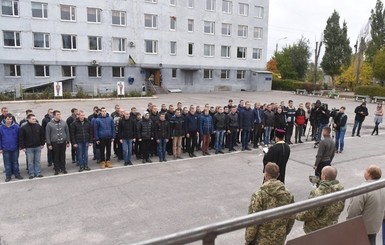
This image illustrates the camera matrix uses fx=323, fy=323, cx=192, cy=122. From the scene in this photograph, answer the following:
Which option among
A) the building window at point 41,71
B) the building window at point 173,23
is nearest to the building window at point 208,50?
the building window at point 173,23

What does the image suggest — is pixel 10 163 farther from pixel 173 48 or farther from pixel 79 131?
pixel 173 48

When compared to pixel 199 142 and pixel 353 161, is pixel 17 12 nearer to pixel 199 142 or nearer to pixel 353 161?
pixel 199 142

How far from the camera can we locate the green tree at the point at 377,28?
197ft

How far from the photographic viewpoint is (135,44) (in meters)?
39.1

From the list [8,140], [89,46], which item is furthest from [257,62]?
[8,140]

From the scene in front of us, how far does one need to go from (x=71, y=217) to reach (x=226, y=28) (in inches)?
1674

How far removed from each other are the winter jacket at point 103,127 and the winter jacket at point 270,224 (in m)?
7.64

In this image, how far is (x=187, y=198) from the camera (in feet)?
26.2

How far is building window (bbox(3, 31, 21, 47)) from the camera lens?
109ft

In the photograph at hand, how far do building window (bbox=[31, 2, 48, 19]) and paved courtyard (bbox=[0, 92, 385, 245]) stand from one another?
2712 cm

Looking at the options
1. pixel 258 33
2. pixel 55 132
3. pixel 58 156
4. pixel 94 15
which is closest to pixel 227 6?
pixel 258 33

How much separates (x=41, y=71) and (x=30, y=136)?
29118 mm

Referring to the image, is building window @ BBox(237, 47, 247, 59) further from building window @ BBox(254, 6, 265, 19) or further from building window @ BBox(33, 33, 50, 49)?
building window @ BBox(33, 33, 50, 49)

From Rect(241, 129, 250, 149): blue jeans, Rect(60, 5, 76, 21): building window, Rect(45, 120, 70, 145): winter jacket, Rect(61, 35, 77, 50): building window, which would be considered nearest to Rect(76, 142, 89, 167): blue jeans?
Rect(45, 120, 70, 145): winter jacket
